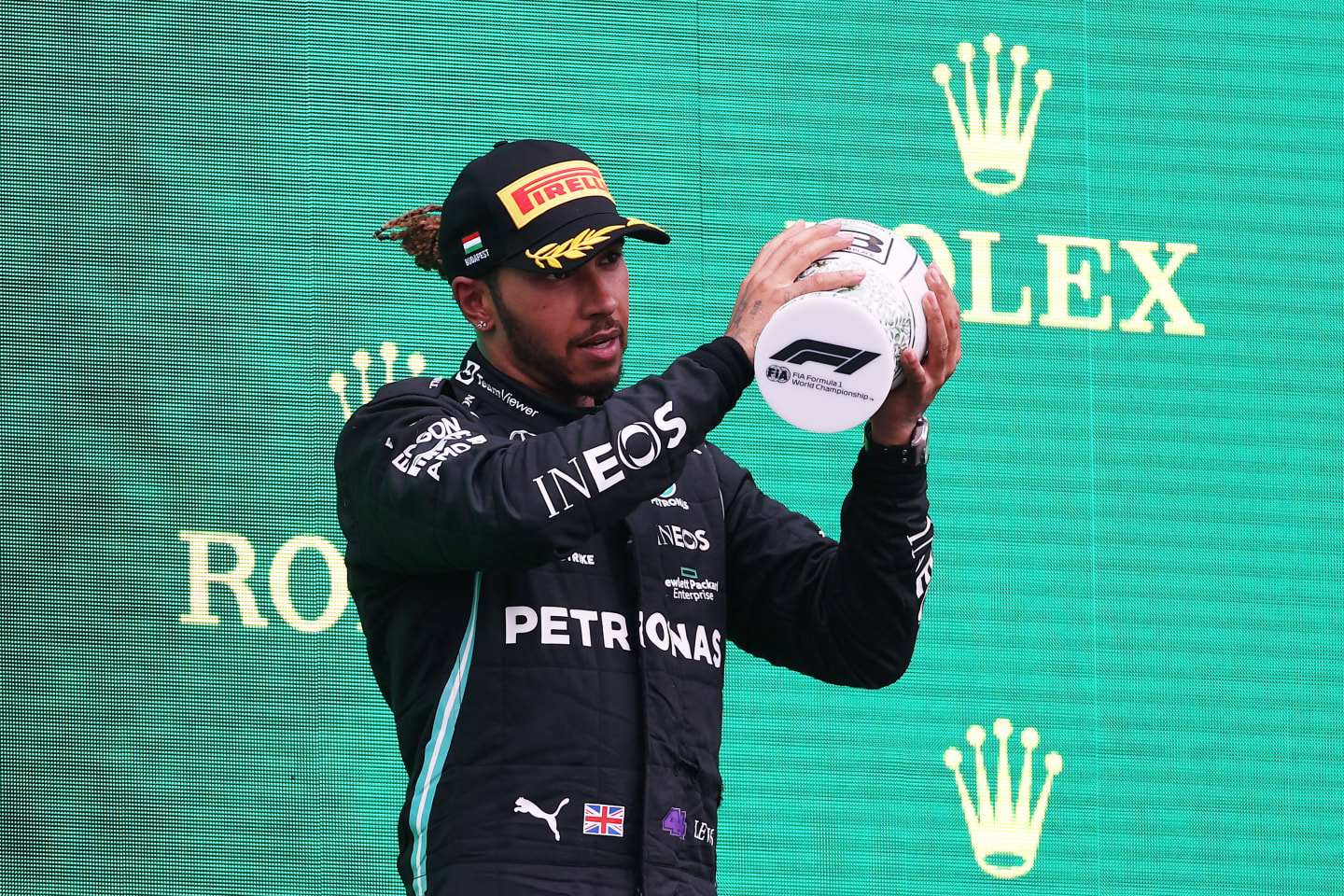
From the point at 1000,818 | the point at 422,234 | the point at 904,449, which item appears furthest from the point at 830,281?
the point at 1000,818

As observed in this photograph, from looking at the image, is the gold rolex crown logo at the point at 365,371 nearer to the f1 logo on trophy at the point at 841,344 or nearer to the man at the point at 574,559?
the man at the point at 574,559

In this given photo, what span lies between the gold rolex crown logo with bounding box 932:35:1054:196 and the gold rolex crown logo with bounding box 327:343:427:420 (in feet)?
3.73

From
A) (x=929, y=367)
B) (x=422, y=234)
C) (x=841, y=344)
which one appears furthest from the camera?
(x=422, y=234)

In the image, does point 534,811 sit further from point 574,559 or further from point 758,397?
point 758,397

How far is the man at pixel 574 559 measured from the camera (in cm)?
165

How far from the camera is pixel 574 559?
1.78 m

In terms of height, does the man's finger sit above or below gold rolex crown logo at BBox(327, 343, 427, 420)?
below

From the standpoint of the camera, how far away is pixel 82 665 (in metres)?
2.91

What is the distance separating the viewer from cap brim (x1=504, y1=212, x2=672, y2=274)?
1819 millimetres

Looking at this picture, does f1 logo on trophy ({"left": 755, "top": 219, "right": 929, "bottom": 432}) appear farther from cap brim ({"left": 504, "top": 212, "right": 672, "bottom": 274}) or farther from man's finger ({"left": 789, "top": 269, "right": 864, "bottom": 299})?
cap brim ({"left": 504, "top": 212, "right": 672, "bottom": 274})

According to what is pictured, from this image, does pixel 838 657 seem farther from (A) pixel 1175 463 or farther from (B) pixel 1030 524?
(A) pixel 1175 463

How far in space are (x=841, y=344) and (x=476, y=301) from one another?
0.48 m

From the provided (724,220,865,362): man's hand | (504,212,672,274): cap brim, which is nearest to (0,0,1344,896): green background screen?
(504,212,672,274): cap brim

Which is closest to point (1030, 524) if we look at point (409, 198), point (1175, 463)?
point (1175, 463)
